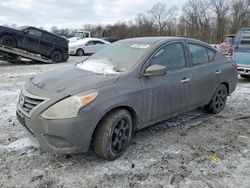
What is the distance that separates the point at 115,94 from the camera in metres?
3.25

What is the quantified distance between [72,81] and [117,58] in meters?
0.97

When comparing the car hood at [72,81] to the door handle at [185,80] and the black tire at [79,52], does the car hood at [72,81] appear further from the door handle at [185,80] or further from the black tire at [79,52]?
the black tire at [79,52]

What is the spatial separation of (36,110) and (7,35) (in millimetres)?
10704

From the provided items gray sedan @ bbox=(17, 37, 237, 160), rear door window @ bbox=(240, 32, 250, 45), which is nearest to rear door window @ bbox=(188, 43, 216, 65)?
gray sedan @ bbox=(17, 37, 237, 160)

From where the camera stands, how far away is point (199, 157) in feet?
11.7

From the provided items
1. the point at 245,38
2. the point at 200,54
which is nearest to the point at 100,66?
the point at 200,54

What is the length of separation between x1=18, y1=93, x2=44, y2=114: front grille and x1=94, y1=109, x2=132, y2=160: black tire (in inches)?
31.4

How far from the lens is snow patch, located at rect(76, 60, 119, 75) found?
3701mm

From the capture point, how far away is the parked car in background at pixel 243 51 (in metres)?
8.61

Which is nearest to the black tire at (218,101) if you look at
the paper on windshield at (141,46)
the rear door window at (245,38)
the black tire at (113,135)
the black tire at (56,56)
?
the paper on windshield at (141,46)

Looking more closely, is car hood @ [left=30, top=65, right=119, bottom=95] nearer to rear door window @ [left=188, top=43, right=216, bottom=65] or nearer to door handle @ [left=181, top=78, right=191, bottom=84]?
door handle @ [left=181, top=78, right=191, bottom=84]

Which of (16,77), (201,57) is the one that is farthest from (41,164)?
(16,77)

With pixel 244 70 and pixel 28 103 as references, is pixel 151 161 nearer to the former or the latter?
pixel 28 103

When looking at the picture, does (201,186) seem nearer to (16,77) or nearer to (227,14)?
(16,77)
